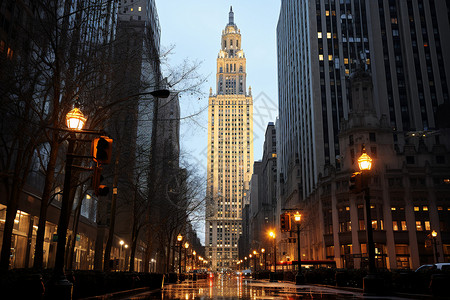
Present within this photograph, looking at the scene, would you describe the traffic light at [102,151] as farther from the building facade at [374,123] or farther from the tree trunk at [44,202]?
the building facade at [374,123]

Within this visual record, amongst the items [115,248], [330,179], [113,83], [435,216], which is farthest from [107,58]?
[435,216]

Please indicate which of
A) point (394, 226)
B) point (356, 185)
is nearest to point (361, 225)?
point (394, 226)

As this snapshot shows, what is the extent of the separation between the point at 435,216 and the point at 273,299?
232 feet

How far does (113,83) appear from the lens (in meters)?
21.3

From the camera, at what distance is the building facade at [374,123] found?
76.9m

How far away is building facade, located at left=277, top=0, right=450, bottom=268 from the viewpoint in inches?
3029

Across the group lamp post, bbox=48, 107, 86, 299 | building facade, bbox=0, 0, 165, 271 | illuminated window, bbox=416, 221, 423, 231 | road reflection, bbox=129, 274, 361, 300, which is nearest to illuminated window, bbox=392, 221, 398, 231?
illuminated window, bbox=416, 221, 423, 231

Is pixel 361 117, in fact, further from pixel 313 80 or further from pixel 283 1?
pixel 283 1

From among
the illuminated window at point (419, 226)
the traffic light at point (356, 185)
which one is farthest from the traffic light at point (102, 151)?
the illuminated window at point (419, 226)

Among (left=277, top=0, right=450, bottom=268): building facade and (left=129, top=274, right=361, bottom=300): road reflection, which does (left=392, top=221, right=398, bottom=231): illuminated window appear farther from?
(left=129, top=274, right=361, bottom=300): road reflection

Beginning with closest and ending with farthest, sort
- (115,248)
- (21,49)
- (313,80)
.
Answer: (21,49) → (115,248) → (313,80)

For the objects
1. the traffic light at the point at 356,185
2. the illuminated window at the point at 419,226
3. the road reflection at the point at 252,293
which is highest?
the illuminated window at the point at 419,226

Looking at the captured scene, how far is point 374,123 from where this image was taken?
8006cm

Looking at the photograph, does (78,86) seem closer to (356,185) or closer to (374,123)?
(356,185)
